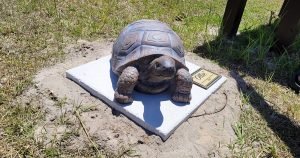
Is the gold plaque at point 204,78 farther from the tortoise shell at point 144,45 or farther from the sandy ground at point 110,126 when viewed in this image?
the tortoise shell at point 144,45

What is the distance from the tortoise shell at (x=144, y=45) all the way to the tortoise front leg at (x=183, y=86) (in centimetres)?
10

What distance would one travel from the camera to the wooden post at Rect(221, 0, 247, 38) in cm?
421

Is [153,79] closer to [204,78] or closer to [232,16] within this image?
[204,78]

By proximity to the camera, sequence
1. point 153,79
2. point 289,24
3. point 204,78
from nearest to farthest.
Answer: point 153,79 → point 204,78 → point 289,24

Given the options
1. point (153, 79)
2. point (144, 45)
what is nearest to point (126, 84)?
point (153, 79)

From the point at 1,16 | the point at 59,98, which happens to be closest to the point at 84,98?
the point at 59,98

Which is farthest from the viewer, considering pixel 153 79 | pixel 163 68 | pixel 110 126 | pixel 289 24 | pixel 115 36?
pixel 115 36

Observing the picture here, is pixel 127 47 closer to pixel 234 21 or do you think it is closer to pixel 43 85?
pixel 43 85

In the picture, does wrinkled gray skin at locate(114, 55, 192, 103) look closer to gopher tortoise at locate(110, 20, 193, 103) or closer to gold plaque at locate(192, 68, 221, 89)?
gopher tortoise at locate(110, 20, 193, 103)

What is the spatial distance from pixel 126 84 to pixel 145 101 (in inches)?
10.8

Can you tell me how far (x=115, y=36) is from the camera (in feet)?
13.9

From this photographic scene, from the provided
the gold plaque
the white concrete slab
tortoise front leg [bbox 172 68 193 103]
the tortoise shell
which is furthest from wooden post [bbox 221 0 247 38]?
tortoise front leg [bbox 172 68 193 103]

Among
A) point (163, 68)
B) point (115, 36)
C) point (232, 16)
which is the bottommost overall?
point (115, 36)

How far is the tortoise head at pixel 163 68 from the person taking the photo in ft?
7.98
